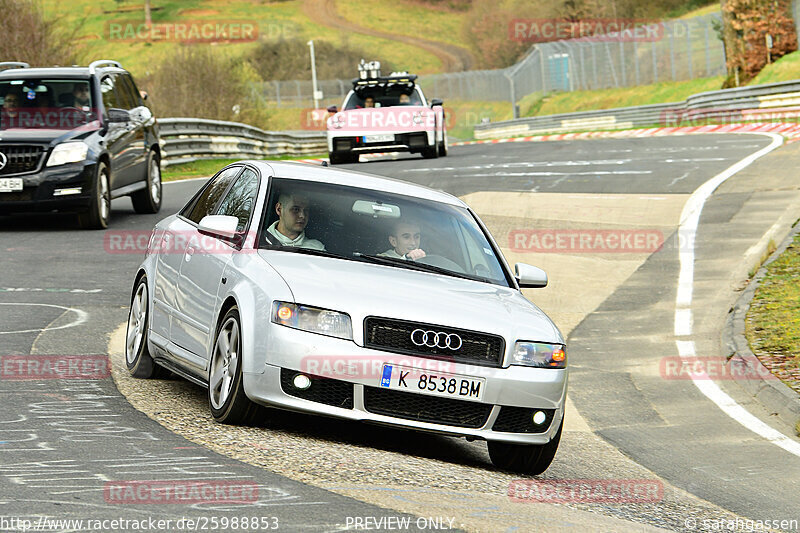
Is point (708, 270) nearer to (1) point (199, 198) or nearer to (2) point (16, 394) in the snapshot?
(1) point (199, 198)

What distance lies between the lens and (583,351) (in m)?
12.3

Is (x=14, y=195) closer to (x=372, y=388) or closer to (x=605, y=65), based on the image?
(x=372, y=388)

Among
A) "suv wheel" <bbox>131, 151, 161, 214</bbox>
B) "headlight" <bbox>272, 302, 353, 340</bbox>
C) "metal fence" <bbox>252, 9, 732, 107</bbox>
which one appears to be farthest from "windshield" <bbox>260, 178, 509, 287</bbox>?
"metal fence" <bbox>252, 9, 732, 107</bbox>

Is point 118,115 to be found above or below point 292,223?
above

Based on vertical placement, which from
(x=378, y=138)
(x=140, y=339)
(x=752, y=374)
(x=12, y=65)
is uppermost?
(x=12, y=65)

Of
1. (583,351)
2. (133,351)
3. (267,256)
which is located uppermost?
(267,256)

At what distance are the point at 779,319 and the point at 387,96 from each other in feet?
60.9

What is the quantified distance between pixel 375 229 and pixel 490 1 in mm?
127589

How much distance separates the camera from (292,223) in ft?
24.9

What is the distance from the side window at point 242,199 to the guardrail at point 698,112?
103ft

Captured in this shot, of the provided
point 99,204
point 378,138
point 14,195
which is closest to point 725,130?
point 378,138

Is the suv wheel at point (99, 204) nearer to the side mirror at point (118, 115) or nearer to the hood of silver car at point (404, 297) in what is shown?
the side mirror at point (118, 115)

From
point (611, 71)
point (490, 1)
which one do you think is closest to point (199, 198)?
point (611, 71)

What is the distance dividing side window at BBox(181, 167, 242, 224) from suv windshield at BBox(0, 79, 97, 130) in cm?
823
